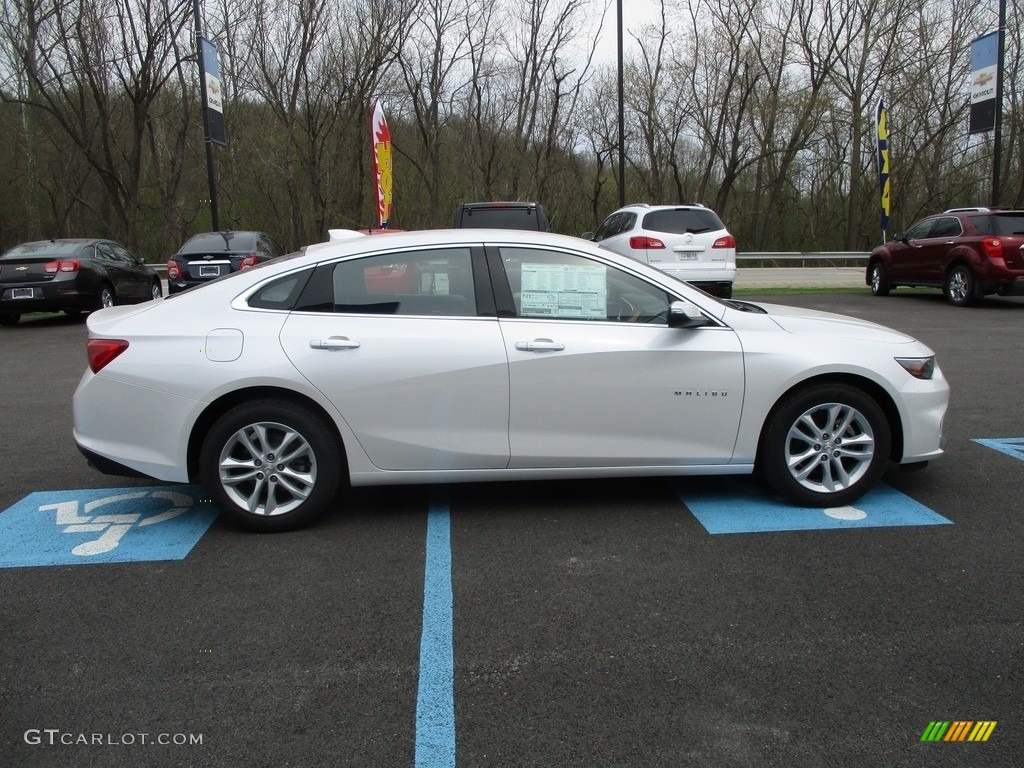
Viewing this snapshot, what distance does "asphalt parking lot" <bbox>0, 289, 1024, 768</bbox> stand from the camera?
259cm

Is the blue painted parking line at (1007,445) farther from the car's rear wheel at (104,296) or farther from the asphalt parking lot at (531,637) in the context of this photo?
the car's rear wheel at (104,296)

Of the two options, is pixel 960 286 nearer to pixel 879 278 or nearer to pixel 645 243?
pixel 879 278

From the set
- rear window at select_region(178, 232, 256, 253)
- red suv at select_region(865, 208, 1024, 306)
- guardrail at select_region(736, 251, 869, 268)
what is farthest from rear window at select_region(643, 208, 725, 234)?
guardrail at select_region(736, 251, 869, 268)

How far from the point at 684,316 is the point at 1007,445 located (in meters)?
3.06

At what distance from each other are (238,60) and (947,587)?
34.1 meters

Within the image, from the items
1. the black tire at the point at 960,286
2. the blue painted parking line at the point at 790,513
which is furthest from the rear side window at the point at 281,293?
the black tire at the point at 960,286

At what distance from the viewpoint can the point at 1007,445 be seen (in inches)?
231

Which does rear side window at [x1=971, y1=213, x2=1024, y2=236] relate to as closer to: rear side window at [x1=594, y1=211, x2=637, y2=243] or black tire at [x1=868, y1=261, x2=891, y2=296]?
black tire at [x1=868, y1=261, x2=891, y2=296]

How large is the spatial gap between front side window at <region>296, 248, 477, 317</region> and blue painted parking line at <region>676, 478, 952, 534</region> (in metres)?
1.71

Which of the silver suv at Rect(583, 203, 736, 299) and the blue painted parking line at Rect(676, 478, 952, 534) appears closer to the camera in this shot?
the blue painted parking line at Rect(676, 478, 952, 534)

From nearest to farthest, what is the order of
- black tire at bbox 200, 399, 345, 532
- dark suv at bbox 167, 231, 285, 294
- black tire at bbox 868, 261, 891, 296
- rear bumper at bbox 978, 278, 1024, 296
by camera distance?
black tire at bbox 200, 399, 345, 532 < dark suv at bbox 167, 231, 285, 294 < rear bumper at bbox 978, 278, 1024, 296 < black tire at bbox 868, 261, 891, 296

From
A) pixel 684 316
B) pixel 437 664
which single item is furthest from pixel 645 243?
pixel 437 664

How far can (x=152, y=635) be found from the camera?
3270 mm

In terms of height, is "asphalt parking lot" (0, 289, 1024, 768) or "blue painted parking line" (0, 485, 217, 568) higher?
"blue painted parking line" (0, 485, 217, 568)
